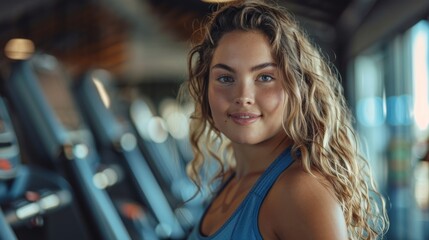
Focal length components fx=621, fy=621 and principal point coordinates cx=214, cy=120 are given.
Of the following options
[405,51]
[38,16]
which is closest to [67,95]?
[405,51]

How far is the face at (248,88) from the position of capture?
4.11ft

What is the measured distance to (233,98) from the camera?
128 cm

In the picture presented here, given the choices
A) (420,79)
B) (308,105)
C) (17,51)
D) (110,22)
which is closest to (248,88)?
(308,105)

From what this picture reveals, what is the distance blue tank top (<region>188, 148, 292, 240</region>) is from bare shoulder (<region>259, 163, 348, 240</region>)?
0.02m

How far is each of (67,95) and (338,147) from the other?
99.3 inches

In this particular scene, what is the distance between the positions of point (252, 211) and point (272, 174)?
84mm

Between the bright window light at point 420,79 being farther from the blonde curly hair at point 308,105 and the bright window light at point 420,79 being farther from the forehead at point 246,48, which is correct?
the forehead at point 246,48

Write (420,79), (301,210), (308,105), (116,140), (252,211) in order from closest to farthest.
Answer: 1. (301,210)
2. (252,211)
3. (308,105)
4. (116,140)
5. (420,79)

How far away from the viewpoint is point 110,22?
8.01 m

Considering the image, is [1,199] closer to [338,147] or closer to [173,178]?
[338,147]

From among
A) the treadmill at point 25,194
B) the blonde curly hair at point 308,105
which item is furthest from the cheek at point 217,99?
the treadmill at point 25,194

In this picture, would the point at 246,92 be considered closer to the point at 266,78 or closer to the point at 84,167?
the point at 266,78

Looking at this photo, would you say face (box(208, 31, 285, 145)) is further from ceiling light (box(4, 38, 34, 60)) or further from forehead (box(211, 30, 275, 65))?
ceiling light (box(4, 38, 34, 60))

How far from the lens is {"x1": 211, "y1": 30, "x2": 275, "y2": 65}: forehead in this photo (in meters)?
1.25
